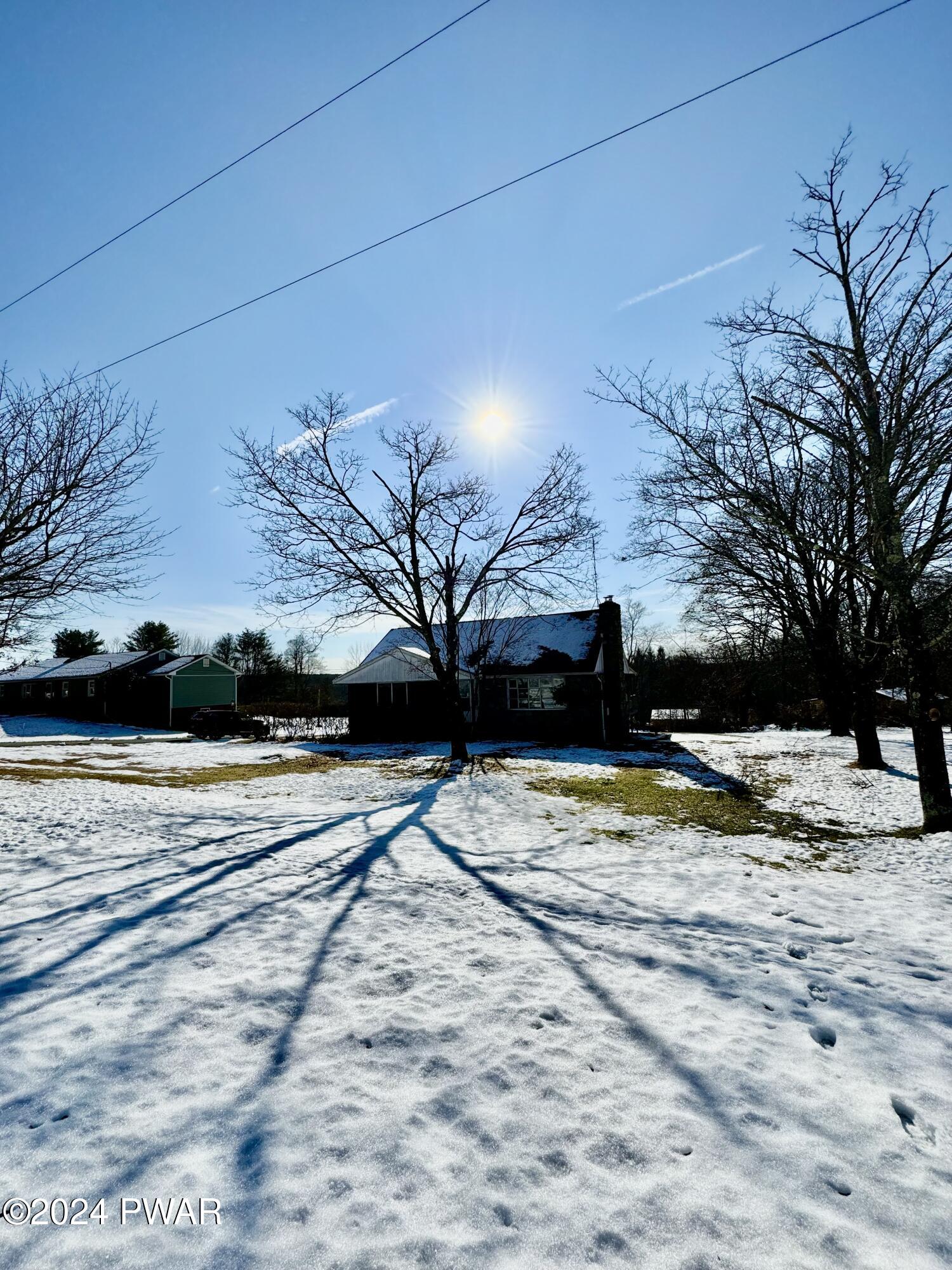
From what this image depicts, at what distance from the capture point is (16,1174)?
99.7 inches

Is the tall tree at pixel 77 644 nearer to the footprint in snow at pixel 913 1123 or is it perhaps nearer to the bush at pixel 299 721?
the bush at pixel 299 721

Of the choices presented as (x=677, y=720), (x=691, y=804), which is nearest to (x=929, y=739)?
(x=691, y=804)

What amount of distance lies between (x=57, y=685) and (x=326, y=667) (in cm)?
3745

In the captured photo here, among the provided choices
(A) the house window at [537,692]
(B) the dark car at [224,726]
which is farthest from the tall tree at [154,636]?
(A) the house window at [537,692]

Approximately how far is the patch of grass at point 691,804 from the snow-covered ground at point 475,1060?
2398mm

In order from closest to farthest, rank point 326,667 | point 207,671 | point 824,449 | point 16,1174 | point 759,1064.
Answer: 1. point 16,1174
2. point 759,1064
3. point 824,449
4. point 207,671
5. point 326,667

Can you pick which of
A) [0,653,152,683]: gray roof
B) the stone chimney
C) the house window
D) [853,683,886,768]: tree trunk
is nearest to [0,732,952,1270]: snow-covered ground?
[853,683,886,768]: tree trunk

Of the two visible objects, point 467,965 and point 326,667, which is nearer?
point 467,965

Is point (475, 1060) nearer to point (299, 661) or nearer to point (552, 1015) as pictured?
point (552, 1015)

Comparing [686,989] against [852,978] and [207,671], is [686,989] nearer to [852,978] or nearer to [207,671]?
[852,978]

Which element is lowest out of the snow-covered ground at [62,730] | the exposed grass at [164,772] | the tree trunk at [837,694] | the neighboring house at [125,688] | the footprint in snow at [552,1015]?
the footprint in snow at [552,1015]

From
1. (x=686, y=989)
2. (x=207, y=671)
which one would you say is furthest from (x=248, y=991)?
(x=207, y=671)

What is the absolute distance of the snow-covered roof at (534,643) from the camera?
932 inches

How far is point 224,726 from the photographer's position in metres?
30.5
